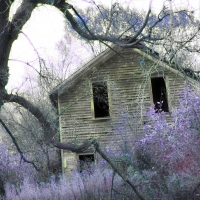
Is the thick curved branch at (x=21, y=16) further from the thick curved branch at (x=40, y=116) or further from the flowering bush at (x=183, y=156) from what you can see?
the flowering bush at (x=183, y=156)

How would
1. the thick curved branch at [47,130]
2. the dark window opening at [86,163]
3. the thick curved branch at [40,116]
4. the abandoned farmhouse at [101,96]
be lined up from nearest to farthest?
the thick curved branch at [47,130], the thick curved branch at [40,116], the dark window opening at [86,163], the abandoned farmhouse at [101,96]

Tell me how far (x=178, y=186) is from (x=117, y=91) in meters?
8.31

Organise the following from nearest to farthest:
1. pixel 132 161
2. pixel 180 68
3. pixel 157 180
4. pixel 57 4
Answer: pixel 180 68
pixel 57 4
pixel 157 180
pixel 132 161

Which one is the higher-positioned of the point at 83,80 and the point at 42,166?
the point at 83,80

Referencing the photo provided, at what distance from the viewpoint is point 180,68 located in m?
4.98

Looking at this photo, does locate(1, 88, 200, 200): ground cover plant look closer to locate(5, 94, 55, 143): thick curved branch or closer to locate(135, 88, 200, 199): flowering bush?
locate(135, 88, 200, 199): flowering bush

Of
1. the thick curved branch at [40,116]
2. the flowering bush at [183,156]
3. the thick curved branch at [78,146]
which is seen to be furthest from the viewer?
the flowering bush at [183,156]

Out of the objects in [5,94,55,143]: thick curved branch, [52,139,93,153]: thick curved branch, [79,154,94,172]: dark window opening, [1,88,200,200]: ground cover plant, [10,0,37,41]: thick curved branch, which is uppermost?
[10,0,37,41]: thick curved branch

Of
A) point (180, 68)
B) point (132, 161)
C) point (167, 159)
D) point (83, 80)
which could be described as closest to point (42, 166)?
point (83, 80)

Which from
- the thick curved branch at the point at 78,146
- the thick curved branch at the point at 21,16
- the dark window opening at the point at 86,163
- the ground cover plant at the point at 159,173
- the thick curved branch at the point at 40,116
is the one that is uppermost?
the thick curved branch at the point at 21,16

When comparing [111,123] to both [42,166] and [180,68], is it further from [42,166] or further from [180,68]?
[180,68]

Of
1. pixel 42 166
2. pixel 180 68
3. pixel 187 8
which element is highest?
pixel 187 8

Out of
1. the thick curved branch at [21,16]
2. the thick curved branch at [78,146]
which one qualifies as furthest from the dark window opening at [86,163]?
the thick curved branch at [21,16]

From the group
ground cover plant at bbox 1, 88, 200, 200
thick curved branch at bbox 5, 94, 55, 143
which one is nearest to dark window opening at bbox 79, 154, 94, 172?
ground cover plant at bbox 1, 88, 200, 200
